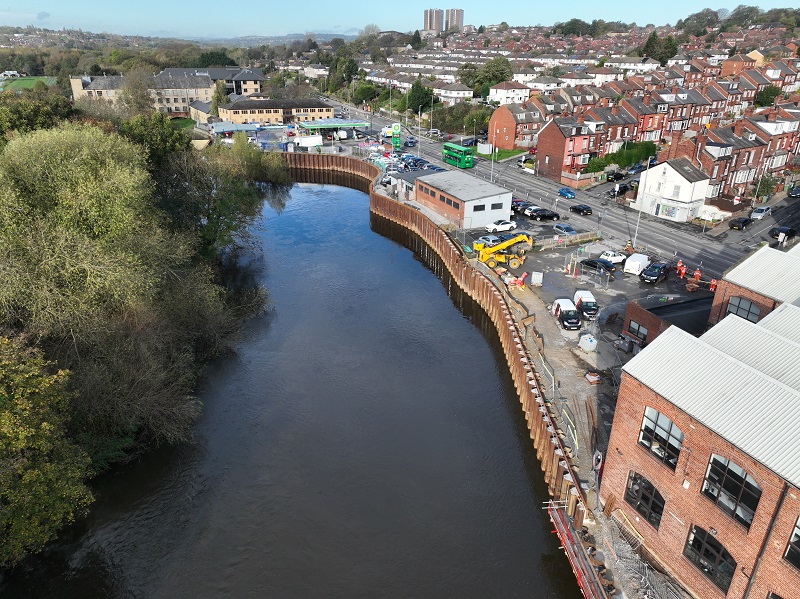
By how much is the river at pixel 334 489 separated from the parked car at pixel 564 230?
17150 mm

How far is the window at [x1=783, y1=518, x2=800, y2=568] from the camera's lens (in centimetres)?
1413

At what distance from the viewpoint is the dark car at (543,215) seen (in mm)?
54438

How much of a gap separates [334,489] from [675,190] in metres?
47.3

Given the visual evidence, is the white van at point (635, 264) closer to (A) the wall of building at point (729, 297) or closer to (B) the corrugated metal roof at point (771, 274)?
(A) the wall of building at point (729, 297)

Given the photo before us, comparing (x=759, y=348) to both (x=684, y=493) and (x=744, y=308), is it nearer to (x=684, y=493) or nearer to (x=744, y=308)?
(x=684, y=493)

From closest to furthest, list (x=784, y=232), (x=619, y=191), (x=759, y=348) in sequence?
(x=759, y=348)
(x=784, y=232)
(x=619, y=191)

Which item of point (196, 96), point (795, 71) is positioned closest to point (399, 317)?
point (196, 96)

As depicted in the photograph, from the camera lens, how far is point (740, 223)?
171 ft

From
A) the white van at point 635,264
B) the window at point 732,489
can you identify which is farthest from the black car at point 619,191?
the window at point 732,489

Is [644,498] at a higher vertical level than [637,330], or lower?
higher

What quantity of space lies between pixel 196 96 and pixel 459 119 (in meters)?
64.0

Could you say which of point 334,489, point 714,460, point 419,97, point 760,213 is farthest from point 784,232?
point 419,97

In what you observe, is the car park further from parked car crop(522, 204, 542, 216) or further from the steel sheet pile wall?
parked car crop(522, 204, 542, 216)

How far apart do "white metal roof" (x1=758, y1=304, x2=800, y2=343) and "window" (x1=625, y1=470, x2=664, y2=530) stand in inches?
304
